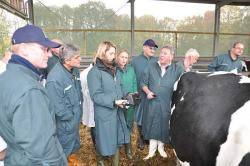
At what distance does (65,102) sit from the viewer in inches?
109

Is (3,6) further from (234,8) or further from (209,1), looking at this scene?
(234,8)

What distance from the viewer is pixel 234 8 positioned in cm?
1270

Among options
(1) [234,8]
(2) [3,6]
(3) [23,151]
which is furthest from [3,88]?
(1) [234,8]

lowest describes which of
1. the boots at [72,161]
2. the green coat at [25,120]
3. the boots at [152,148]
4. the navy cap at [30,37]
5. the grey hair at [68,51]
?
the boots at [72,161]

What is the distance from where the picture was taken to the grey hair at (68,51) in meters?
2.84

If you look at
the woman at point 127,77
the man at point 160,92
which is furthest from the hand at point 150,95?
the woman at point 127,77

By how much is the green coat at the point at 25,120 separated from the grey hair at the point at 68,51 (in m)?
1.26

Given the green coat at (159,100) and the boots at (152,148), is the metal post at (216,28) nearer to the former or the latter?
the green coat at (159,100)

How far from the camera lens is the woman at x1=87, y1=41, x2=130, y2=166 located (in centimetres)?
308

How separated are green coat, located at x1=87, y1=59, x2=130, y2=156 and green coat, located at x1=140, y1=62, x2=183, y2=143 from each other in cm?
75

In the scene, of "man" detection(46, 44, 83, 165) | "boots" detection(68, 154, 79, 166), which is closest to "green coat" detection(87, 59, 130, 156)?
"man" detection(46, 44, 83, 165)

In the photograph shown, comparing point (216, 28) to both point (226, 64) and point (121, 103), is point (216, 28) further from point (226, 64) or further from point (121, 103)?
point (121, 103)

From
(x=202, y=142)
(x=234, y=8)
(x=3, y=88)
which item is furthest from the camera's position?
(x=234, y=8)

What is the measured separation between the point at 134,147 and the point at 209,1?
27.2ft
